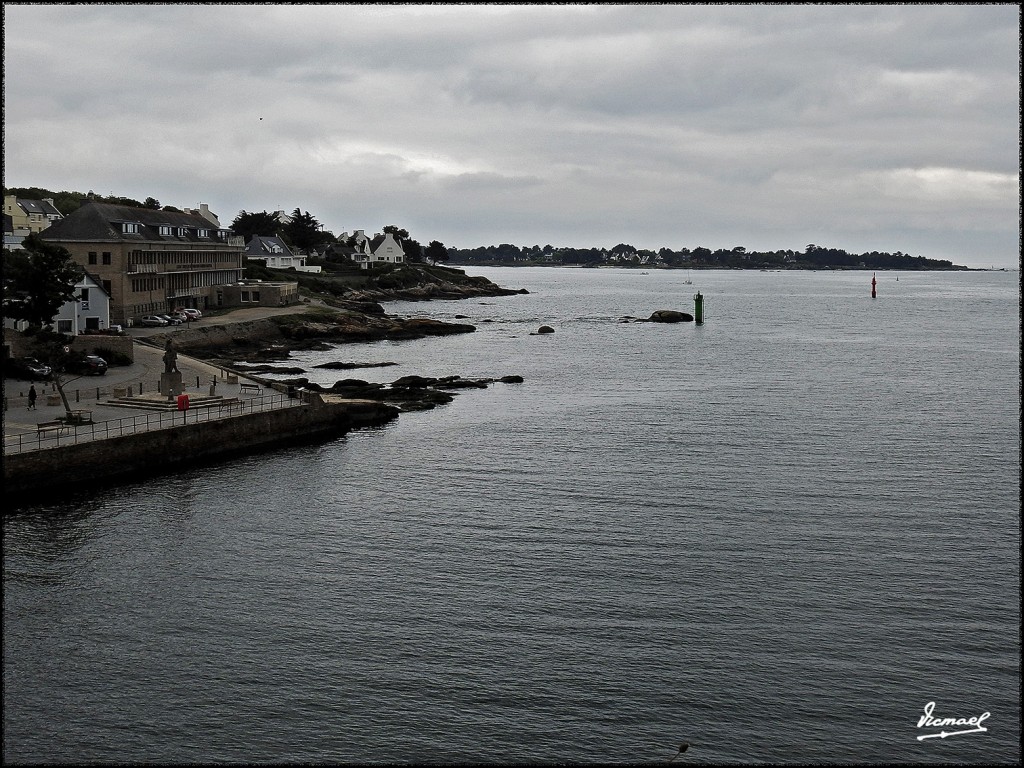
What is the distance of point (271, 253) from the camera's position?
159m

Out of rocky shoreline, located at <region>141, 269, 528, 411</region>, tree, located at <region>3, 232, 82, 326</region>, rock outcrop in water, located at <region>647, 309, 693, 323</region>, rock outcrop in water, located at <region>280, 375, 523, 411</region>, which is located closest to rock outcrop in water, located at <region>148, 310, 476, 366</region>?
rocky shoreline, located at <region>141, 269, 528, 411</region>

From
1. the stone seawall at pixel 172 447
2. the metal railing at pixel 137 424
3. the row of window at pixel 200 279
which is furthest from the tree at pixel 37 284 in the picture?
the row of window at pixel 200 279

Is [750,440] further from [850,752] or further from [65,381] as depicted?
[65,381]

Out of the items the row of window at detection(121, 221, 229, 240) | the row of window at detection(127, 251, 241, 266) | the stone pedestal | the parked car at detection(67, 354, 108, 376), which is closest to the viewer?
the stone pedestal

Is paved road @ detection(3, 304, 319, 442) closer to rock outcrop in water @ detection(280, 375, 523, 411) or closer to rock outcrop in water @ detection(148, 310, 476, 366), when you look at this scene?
rock outcrop in water @ detection(280, 375, 523, 411)

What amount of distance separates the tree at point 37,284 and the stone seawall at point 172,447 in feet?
38.9

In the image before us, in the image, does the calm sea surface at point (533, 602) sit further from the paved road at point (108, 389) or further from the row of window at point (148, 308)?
the row of window at point (148, 308)

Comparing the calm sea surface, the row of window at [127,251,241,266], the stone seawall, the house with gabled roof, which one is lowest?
the calm sea surface

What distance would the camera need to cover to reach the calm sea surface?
2209cm

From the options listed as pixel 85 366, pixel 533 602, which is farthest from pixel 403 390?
pixel 533 602

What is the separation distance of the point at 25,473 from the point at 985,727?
3552cm

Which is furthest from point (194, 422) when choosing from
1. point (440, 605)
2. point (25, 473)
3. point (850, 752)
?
point (850, 752)

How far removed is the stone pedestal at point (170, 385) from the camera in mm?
52459

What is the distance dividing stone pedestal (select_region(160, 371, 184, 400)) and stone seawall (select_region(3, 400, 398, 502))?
5047 millimetres
